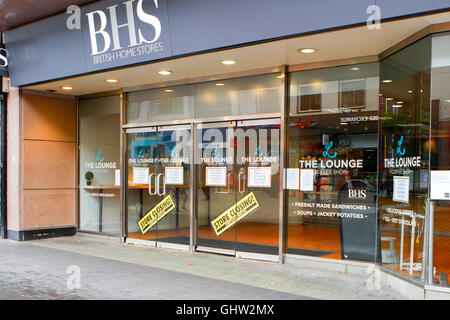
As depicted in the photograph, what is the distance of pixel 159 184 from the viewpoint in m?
8.84

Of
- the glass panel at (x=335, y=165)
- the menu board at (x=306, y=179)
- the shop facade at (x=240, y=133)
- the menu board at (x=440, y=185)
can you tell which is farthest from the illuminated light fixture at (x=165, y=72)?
the menu board at (x=440, y=185)

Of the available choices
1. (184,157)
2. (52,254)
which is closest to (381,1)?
(184,157)

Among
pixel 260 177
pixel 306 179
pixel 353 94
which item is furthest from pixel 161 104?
pixel 353 94

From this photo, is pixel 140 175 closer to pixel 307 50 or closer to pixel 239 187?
pixel 239 187

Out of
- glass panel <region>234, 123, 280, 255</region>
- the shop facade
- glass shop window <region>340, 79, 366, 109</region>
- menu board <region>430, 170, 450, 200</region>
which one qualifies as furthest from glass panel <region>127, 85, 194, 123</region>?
menu board <region>430, 170, 450, 200</region>

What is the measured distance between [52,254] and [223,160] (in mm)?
3580

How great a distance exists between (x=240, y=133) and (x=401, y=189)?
9.76ft

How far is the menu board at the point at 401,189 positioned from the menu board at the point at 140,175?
16.3 ft

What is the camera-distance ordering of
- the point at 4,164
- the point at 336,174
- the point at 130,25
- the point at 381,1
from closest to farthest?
the point at 381,1
the point at 336,174
the point at 130,25
the point at 4,164

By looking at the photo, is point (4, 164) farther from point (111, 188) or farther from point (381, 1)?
point (381, 1)

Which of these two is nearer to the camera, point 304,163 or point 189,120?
point 304,163

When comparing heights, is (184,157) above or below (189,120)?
below

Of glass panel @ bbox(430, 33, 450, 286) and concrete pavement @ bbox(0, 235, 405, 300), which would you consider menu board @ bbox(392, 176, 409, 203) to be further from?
concrete pavement @ bbox(0, 235, 405, 300)
